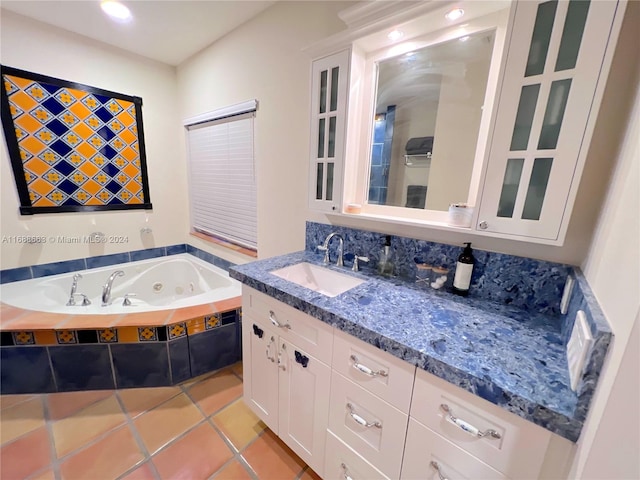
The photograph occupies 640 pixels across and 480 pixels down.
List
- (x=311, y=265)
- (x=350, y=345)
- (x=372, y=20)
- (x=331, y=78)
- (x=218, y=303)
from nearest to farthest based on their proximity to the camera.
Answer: (x=350, y=345) < (x=372, y=20) < (x=331, y=78) < (x=311, y=265) < (x=218, y=303)

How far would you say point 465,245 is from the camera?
1086 millimetres

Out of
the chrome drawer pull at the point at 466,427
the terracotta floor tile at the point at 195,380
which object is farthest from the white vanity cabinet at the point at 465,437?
the terracotta floor tile at the point at 195,380

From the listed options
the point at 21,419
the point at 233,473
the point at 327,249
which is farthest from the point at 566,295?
the point at 21,419

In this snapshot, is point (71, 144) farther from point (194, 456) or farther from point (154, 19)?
point (194, 456)

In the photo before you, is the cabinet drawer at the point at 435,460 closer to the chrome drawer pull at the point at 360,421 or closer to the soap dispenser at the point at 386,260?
the chrome drawer pull at the point at 360,421

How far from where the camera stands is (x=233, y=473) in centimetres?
120

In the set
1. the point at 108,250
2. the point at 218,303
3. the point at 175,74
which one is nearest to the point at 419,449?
the point at 218,303

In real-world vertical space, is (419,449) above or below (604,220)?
below

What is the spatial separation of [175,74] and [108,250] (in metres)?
1.87

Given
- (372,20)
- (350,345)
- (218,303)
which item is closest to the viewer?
(350,345)

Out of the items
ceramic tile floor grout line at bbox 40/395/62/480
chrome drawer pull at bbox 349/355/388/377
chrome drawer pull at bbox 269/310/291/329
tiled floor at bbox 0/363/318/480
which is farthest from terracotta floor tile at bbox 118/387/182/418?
chrome drawer pull at bbox 349/355/388/377

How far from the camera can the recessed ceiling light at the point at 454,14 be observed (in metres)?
0.96

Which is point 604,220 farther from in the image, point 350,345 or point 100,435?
point 100,435

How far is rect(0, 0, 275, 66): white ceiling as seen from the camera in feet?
5.40
